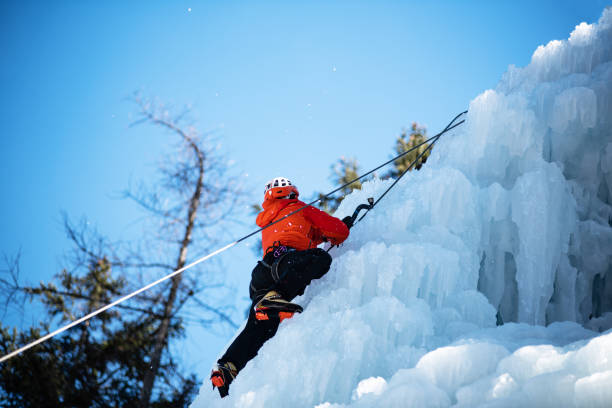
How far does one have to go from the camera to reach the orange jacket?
165 inches

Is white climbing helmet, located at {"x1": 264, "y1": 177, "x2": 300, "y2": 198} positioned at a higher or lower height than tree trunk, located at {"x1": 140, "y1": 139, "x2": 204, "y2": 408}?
lower

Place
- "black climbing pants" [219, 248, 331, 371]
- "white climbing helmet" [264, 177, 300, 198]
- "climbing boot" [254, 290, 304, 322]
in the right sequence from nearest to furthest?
"climbing boot" [254, 290, 304, 322], "black climbing pants" [219, 248, 331, 371], "white climbing helmet" [264, 177, 300, 198]

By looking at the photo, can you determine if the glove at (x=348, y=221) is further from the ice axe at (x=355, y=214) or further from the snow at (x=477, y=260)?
the snow at (x=477, y=260)

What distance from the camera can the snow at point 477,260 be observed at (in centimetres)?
319

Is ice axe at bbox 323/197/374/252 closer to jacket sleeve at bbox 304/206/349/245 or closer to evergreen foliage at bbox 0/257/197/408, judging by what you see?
jacket sleeve at bbox 304/206/349/245

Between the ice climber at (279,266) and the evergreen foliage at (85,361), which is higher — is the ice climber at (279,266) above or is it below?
below

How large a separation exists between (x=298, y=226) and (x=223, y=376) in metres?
1.39

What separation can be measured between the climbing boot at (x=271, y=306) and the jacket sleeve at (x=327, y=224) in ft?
2.60

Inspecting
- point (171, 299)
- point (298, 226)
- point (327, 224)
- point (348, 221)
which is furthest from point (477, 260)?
point (171, 299)

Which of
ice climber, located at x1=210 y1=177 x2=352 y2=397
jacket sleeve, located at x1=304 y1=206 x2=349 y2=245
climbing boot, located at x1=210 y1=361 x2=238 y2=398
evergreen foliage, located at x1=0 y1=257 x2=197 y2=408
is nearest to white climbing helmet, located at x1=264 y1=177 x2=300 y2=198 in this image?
ice climber, located at x1=210 y1=177 x2=352 y2=397

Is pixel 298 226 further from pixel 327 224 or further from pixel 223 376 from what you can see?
pixel 223 376

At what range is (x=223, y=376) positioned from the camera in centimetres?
374

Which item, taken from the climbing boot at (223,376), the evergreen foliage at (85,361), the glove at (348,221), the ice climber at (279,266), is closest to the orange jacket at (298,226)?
the ice climber at (279,266)

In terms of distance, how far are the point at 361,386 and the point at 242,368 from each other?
55.1 inches
